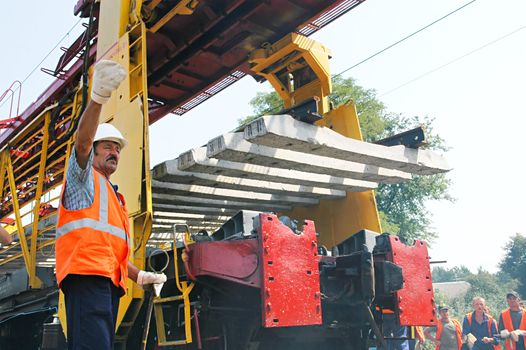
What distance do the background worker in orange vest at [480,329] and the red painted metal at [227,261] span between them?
20.2 ft

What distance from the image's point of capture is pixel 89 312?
2332mm

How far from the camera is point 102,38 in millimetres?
5164

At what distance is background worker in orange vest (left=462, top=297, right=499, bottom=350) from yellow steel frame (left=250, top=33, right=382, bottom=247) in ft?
13.6

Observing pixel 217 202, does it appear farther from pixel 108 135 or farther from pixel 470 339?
pixel 470 339

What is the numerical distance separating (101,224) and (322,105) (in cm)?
363

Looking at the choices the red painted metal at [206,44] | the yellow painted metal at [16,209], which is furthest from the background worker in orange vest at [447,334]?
the yellow painted metal at [16,209]

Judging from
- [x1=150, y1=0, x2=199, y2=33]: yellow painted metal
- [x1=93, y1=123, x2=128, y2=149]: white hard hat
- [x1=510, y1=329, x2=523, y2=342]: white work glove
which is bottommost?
[x1=510, y1=329, x2=523, y2=342]: white work glove

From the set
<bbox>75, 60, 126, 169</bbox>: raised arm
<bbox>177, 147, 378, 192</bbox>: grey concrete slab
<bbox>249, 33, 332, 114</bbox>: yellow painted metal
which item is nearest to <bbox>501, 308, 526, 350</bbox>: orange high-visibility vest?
<bbox>177, 147, 378, 192</bbox>: grey concrete slab

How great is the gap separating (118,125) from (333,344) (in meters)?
2.75

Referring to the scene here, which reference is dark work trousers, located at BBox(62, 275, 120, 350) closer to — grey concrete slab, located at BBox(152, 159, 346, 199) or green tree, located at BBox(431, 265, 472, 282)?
grey concrete slab, located at BBox(152, 159, 346, 199)

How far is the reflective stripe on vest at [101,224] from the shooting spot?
7.88 feet

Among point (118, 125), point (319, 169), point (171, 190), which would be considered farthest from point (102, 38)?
point (319, 169)

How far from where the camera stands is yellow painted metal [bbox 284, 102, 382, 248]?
5203mm

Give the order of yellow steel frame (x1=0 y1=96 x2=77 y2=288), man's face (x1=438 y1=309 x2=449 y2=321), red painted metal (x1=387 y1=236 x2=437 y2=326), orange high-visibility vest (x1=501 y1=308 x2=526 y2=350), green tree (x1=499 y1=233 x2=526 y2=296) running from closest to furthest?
1. red painted metal (x1=387 y1=236 x2=437 y2=326)
2. yellow steel frame (x1=0 y1=96 x2=77 y2=288)
3. orange high-visibility vest (x1=501 y1=308 x2=526 y2=350)
4. man's face (x1=438 y1=309 x2=449 y2=321)
5. green tree (x1=499 y1=233 x2=526 y2=296)
